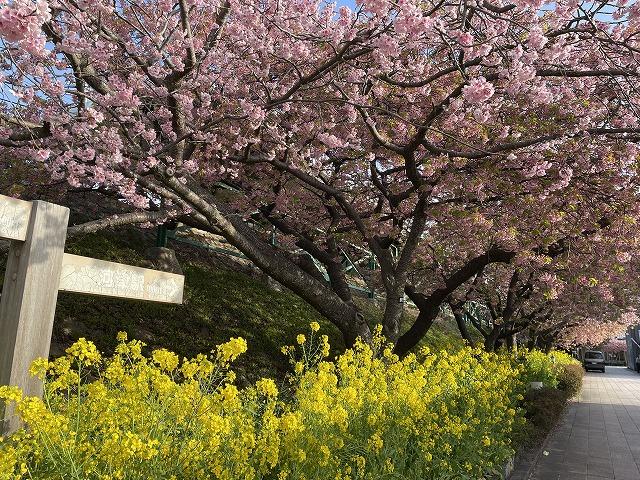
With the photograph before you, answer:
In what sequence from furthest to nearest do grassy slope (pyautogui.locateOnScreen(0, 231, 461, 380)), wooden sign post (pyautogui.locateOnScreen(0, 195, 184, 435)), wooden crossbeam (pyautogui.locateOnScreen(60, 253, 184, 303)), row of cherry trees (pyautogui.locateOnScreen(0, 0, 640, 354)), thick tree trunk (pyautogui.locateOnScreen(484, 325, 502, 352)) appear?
1. thick tree trunk (pyautogui.locateOnScreen(484, 325, 502, 352))
2. grassy slope (pyautogui.locateOnScreen(0, 231, 461, 380))
3. row of cherry trees (pyautogui.locateOnScreen(0, 0, 640, 354))
4. wooden crossbeam (pyautogui.locateOnScreen(60, 253, 184, 303))
5. wooden sign post (pyautogui.locateOnScreen(0, 195, 184, 435))

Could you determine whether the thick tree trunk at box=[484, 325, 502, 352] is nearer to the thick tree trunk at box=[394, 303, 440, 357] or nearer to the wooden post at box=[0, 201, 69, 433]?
the thick tree trunk at box=[394, 303, 440, 357]

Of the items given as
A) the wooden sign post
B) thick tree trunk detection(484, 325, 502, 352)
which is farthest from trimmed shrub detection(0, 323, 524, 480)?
thick tree trunk detection(484, 325, 502, 352)

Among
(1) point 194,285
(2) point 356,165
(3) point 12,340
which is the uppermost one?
(2) point 356,165

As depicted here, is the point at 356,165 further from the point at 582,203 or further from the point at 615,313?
the point at 615,313

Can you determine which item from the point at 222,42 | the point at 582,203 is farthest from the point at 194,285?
the point at 582,203

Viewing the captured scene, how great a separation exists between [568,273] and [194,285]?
7370 millimetres

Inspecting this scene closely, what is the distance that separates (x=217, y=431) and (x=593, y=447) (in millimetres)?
7668

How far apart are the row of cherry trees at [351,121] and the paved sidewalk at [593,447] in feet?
8.50

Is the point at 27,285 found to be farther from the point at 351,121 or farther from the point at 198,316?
the point at 198,316

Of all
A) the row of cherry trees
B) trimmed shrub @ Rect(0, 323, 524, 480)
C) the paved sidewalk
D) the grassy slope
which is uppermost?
the row of cherry trees

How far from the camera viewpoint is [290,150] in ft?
24.6

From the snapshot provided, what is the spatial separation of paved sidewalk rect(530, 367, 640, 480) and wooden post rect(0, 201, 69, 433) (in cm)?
551

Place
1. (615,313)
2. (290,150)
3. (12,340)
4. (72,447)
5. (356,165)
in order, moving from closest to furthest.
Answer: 1. (72,447)
2. (12,340)
3. (290,150)
4. (356,165)
5. (615,313)

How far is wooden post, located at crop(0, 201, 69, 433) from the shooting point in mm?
2910
